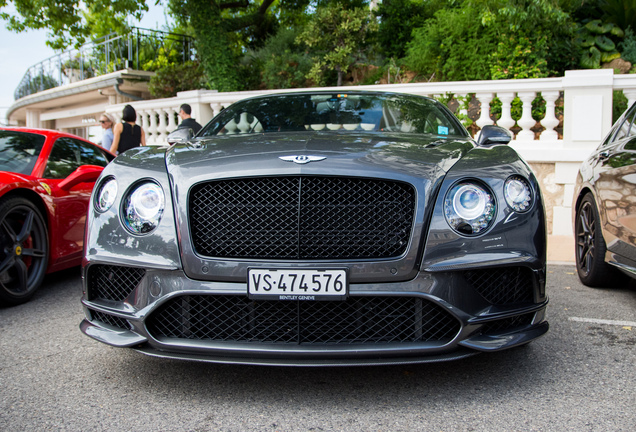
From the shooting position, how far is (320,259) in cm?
253

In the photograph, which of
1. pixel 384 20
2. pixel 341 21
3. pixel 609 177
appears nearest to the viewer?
pixel 609 177

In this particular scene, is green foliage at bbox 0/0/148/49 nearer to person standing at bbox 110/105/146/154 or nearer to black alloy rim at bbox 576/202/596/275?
person standing at bbox 110/105/146/154

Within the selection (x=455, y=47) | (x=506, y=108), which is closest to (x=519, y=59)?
(x=455, y=47)

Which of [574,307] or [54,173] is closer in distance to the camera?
[574,307]

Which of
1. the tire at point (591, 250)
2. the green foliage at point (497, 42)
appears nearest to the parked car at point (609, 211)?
the tire at point (591, 250)

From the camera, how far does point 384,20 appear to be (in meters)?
14.2

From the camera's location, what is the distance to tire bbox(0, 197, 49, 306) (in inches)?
164

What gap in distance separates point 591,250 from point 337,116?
90.1 inches

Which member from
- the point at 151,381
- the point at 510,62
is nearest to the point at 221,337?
the point at 151,381

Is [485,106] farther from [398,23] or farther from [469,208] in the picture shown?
[398,23]

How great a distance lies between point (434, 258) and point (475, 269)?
0.19 metres

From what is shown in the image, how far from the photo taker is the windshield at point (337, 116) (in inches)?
152

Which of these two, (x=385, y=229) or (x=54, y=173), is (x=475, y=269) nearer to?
(x=385, y=229)

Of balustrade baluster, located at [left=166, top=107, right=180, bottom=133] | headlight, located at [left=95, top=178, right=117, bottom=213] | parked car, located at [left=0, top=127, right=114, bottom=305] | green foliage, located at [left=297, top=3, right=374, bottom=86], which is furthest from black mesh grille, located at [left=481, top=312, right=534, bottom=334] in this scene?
green foliage, located at [left=297, top=3, right=374, bottom=86]
